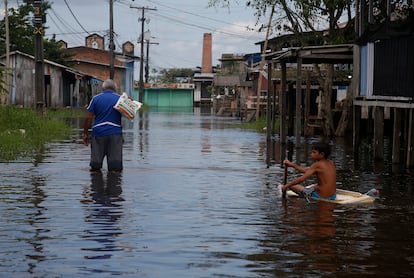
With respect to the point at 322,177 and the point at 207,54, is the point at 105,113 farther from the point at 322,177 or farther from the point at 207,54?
the point at 207,54

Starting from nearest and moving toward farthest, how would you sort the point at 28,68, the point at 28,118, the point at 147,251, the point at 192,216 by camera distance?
the point at 147,251
the point at 192,216
the point at 28,118
the point at 28,68

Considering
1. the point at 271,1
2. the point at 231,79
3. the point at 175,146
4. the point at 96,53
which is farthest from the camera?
the point at 96,53

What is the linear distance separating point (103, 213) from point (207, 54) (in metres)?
103

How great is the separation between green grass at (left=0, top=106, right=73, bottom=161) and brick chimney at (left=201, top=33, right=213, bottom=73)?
8274 cm

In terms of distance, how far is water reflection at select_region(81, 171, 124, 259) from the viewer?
810cm

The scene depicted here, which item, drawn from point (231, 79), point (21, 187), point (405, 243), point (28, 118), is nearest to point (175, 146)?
point (28, 118)

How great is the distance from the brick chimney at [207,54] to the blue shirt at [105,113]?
9881 cm

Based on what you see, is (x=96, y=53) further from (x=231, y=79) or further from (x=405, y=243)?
(x=405, y=243)

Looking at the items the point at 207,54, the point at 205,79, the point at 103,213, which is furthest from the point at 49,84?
the point at 207,54

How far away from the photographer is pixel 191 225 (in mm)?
9625

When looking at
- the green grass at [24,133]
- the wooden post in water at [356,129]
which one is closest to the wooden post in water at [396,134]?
the wooden post in water at [356,129]

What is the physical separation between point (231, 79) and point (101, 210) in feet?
198

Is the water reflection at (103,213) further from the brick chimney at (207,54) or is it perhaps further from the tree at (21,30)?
the brick chimney at (207,54)

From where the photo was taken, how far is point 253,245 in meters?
8.41
